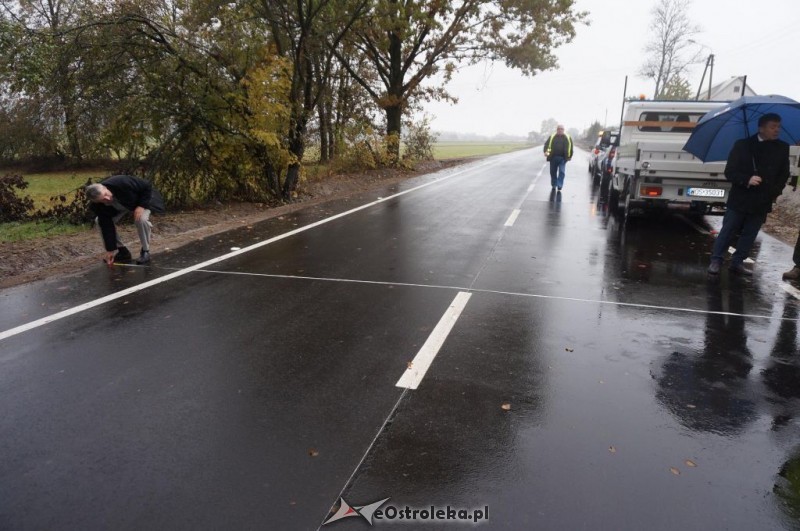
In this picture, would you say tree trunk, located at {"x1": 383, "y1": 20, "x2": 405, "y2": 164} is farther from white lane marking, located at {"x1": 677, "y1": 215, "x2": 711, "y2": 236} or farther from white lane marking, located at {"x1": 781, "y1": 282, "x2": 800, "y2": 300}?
white lane marking, located at {"x1": 781, "y1": 282, "x2": 800, "y2": 300}

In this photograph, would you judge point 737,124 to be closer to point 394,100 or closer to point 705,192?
Result: point 705,192

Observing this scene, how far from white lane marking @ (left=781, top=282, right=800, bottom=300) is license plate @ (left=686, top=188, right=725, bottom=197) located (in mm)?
3451

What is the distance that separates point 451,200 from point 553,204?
2.70 meters

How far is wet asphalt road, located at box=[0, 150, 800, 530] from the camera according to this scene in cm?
273

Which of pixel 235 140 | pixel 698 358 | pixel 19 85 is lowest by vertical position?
pixel 698 358

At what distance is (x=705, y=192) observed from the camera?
32.4 ft

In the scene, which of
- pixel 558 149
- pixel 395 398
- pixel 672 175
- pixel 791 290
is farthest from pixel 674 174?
pixel 395 398

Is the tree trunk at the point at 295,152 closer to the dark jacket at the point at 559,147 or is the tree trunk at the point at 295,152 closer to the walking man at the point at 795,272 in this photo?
the dark jacket at the point at 559,147

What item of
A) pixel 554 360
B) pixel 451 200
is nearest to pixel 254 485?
pixel 554 360

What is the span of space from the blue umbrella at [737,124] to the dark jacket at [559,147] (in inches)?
286

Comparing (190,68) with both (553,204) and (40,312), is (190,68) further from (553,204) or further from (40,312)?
(553,204)

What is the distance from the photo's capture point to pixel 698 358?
14.9ft

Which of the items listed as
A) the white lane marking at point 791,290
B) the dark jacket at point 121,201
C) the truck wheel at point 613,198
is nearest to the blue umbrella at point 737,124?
the white lane marking at point 791,290

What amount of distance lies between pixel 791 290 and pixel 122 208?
29.2ft
